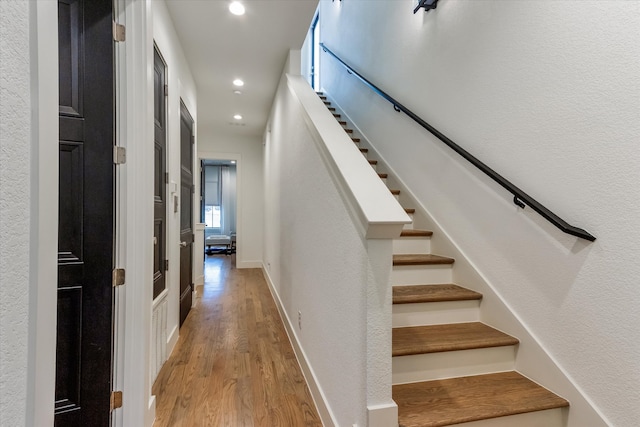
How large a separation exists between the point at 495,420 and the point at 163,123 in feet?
8.76

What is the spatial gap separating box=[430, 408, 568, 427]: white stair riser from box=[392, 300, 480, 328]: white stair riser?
0.55m

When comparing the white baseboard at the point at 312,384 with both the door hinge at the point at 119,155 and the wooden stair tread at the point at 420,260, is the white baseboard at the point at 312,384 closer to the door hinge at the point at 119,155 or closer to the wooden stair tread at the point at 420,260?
the wooden stair tread at the point at 420,260

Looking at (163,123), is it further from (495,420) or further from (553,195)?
(495,420)

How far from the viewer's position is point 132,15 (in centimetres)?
146

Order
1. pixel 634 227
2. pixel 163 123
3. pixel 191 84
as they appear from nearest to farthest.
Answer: pixel 634 227, pixel 163 123, pixel 191 84

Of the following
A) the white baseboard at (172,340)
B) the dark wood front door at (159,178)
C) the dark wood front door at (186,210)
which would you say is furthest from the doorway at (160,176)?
the dark wood front door at (186,210)

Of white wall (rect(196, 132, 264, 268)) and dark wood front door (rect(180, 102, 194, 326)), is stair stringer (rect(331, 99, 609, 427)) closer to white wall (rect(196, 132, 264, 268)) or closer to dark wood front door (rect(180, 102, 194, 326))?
dark wood front door (rect(180, 102, 194, 326))

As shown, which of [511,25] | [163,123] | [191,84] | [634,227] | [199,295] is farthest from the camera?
[199,295]

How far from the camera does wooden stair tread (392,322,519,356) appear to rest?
4.80 feet

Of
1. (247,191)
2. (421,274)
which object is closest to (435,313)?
(421,274)

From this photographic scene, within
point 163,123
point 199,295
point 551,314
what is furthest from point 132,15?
point 199,295

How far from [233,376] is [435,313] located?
1443mm

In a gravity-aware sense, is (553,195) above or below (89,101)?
below

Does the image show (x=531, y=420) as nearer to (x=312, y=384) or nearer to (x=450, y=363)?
(x=450, y=363)
